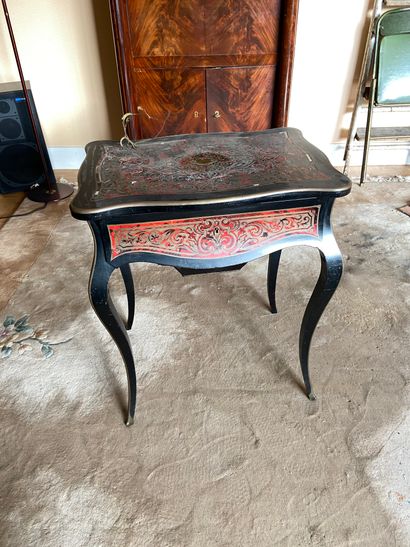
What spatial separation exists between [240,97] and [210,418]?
1.89 m

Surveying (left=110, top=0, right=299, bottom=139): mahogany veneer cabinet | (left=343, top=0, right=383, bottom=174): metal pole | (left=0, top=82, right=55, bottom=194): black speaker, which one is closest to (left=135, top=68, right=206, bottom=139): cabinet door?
(left=110, top=0, right=299, bottom=139): mahogany veneer cabinet

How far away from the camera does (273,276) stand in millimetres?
1540

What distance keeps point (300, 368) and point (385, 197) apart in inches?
62.4

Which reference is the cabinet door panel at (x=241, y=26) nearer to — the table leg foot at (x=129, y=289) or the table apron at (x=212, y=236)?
the table leg foot at (x=129, y=289)

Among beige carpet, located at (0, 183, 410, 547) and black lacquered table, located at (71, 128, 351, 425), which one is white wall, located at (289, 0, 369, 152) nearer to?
beige carpet, located at (0, 183, 410, 547)

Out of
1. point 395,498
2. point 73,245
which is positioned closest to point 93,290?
point 395,498

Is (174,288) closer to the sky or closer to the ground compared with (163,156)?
closer to the ground

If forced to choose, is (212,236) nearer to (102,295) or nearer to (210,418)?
(102,295)

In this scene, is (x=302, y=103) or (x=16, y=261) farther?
(x=302, y=103)

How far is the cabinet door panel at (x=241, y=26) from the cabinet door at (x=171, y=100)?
7.4 inches

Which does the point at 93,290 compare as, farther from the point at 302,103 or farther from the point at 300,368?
the point at 302,103

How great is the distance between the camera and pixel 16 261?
6.47ft

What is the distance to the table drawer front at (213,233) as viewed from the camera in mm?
916

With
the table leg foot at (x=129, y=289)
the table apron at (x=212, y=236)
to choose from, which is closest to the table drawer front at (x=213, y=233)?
the table apron at (x=212, y=236)
